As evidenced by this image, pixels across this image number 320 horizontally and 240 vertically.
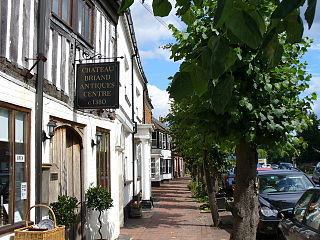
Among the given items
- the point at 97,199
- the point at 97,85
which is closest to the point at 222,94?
the point at 97,85

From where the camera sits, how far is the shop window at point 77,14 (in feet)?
24.1

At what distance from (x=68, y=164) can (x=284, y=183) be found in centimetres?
616

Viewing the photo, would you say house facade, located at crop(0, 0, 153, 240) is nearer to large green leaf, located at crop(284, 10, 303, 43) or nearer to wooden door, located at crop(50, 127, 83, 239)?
wooden door, located at crop(50, 127, 83, 239)

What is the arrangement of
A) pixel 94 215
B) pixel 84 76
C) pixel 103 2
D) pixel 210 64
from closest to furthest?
1. pixel 210 64
2. pixel 84 76
3. pixel 94 215
4. pixel 103 2

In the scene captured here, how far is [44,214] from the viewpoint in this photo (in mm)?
6410

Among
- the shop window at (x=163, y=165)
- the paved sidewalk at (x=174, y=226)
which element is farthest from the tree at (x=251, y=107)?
the shop window at (x=163, y=165)

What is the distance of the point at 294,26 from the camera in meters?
1.83

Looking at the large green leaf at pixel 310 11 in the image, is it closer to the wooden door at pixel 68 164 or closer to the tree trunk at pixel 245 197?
the tree trunk at pixel 245 197

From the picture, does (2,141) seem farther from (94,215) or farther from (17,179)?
(94,215)

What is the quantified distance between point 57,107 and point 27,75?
1.34 m

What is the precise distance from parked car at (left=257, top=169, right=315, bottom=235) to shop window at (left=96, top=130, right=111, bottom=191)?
3785 millimetres

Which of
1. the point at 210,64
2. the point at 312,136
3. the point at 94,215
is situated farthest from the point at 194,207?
the point at 312,136

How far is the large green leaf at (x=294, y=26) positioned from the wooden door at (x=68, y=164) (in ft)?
19.2

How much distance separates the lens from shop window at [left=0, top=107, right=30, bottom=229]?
5.29m
